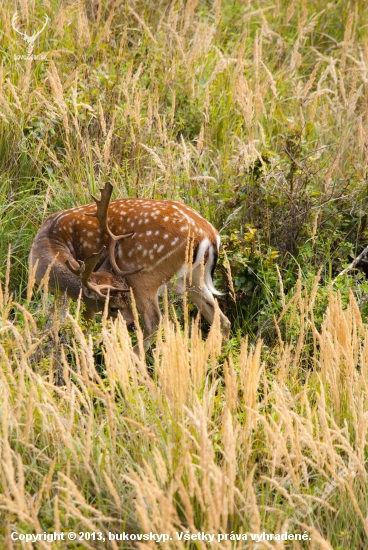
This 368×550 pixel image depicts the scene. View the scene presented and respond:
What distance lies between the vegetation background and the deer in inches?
6.9

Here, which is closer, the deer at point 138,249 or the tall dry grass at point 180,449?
the tall dry grass at point 180,449

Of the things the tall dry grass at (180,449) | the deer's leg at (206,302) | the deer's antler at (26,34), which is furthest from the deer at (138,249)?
the deer's antler at (26,34)

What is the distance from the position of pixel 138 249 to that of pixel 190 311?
630 mm

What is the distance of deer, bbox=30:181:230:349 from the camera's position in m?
5.62

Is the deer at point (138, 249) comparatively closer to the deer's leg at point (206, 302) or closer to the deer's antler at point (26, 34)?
the deer's leg at point (206, 302)

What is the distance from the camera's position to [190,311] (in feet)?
20.0

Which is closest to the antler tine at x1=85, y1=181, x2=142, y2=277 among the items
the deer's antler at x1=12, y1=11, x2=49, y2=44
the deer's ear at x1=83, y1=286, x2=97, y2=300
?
the deer's ear at x1=83, y1=286, x2=97, y2=300

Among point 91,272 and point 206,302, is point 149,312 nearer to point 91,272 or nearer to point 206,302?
point 206,302

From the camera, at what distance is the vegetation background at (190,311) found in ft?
10.8

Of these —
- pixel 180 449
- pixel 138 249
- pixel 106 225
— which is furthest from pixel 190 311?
pixel 180 449

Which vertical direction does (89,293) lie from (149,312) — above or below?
above

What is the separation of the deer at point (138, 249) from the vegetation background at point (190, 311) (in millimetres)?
174

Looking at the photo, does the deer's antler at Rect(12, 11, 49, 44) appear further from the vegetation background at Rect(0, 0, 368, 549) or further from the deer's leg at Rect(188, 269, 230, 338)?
the deer's leg at Rect(188, 269, 230, 338)

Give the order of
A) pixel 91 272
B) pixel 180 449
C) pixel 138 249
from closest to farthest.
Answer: pixel 180 449, pixel 91 272, pixel 138 249
